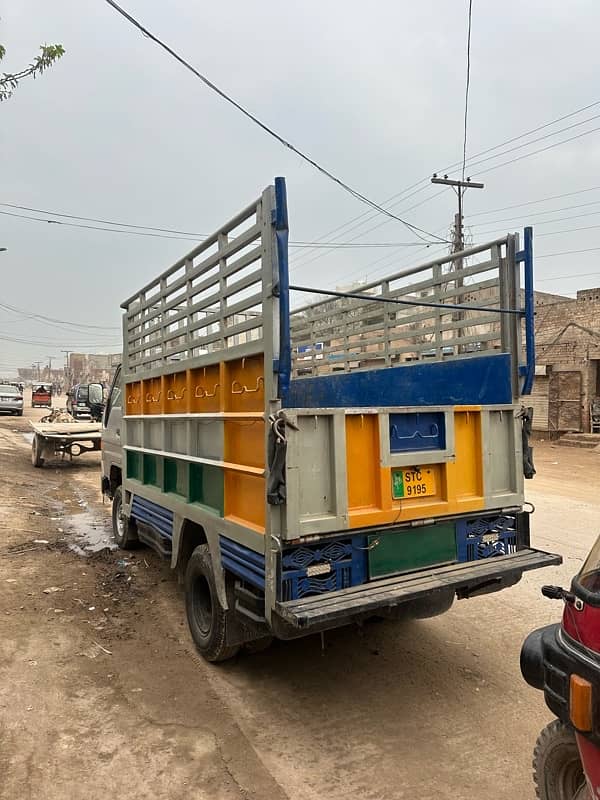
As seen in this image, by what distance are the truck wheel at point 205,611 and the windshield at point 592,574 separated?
7.48ft

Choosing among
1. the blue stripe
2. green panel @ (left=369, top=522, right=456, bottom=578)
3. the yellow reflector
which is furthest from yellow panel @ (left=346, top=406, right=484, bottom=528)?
the blue stripe

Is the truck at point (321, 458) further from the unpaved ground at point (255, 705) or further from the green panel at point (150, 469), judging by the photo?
the unpaved ground at point (255, 705)

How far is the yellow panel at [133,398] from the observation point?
547 cm

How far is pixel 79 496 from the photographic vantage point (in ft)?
34.8

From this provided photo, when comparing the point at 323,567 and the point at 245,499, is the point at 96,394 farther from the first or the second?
the point at 323,567

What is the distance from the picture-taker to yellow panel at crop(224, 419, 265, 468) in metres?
3.17

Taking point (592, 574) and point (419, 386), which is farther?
point (419, 386)

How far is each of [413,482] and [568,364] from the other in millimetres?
17317

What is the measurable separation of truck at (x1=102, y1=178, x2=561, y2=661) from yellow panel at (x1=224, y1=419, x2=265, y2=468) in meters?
0.02

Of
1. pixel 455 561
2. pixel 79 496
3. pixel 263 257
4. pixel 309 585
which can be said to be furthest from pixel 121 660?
pixel 79 496

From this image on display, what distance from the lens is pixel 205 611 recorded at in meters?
4.00

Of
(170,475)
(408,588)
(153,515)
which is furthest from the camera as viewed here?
(153,515)

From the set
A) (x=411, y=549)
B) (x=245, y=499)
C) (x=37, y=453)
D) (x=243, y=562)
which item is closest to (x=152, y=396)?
(x=245, y=499)

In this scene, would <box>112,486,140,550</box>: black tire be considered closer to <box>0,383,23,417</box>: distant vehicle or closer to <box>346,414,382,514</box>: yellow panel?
<box>346,414,382,514</box>: yellow panel
